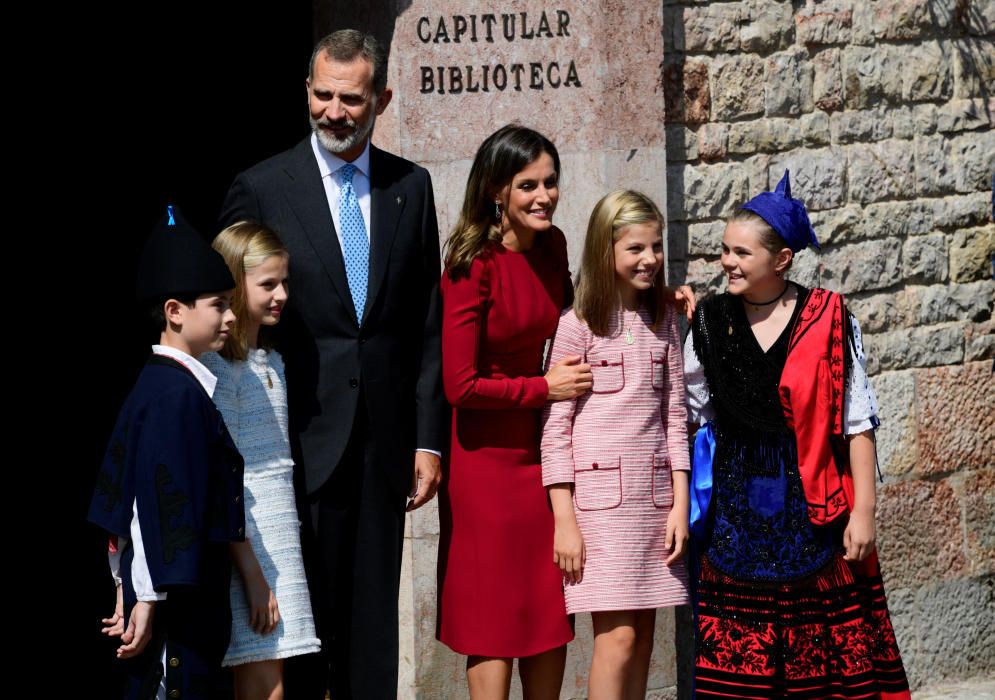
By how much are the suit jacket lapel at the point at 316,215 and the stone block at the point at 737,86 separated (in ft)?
6.61

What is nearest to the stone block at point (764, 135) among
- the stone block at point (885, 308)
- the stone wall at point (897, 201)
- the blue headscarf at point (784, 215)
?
the stone wall at point (897, 201)

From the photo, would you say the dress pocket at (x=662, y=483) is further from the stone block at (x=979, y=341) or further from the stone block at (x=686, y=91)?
the stone block at (x=979, y=341)

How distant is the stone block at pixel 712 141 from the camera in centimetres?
559

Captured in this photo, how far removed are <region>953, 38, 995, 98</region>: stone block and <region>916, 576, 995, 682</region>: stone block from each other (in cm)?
197

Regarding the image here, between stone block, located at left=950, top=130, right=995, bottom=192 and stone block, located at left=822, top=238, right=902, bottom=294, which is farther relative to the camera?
stone block, located at left=950, top=130, right=995, bottom=192

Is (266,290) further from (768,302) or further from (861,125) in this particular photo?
(861,125)

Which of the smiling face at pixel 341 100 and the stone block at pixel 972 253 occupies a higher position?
the smiling face at pixel 341 100

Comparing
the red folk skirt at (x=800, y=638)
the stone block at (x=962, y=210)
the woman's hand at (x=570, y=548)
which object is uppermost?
the stone block at (x=962, y=210)

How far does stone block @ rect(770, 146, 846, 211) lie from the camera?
18.8ft

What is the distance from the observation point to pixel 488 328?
4215 mm

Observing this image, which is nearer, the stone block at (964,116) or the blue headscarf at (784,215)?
the blue headscarf at (784,215)

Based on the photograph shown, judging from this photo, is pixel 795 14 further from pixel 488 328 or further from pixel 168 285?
pixel 168 285

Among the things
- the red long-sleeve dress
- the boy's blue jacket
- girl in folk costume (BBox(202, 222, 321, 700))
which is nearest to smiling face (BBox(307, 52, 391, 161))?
girl in folk costume (BBox(202, 222, 321, 700))

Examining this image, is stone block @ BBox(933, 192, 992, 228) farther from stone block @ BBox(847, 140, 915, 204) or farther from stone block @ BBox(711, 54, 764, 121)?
stone block @ BBox(711, 54, 764, 121)
